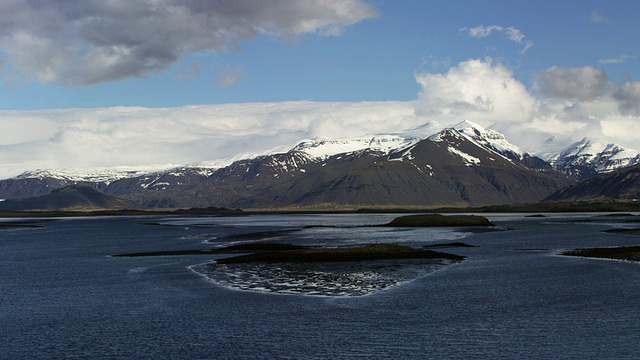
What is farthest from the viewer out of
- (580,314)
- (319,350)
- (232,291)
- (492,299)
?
(232,291)

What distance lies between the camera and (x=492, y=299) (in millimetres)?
61500

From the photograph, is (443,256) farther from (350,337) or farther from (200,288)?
(350,337)

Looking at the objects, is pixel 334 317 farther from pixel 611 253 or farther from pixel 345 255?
pixel 611 253

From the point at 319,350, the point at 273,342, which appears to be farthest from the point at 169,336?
the point at 319,350

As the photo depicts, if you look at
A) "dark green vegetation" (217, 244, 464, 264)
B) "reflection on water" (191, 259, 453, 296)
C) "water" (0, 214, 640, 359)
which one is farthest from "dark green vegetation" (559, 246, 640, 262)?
"reflection on water" (191, 259, 453, 296)

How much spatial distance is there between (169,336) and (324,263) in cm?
4482

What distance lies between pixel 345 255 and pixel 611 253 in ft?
125

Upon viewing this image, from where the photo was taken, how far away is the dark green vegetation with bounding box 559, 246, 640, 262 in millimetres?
94750

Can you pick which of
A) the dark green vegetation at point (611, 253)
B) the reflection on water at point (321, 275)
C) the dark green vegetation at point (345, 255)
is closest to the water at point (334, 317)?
the reflection on water at point (321, 275)

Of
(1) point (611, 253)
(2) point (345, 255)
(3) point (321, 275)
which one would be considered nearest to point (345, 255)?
(2) point (345, 255)

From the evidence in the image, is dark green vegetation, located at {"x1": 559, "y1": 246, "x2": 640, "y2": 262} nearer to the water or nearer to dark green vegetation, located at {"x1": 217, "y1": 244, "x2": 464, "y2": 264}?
the water

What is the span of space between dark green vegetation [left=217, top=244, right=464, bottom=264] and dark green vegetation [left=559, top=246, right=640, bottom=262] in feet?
59.4

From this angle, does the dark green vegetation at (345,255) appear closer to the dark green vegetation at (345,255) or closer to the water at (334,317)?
the dark green vegetation at (345,255)

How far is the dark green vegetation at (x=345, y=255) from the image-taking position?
95.6 meters
